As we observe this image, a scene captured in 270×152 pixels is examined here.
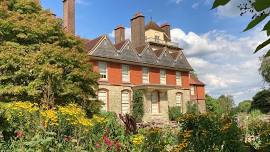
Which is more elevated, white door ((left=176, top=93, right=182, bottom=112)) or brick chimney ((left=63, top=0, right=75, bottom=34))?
brick chimney ((left=63, top=0, right=75, bottom=34))

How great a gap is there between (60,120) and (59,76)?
6308 millimetres

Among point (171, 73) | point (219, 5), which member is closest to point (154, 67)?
point (171, 73)

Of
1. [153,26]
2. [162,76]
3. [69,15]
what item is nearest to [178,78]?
[162,76]

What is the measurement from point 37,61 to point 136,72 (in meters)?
21.1

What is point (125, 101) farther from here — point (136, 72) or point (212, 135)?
point (212, 135)

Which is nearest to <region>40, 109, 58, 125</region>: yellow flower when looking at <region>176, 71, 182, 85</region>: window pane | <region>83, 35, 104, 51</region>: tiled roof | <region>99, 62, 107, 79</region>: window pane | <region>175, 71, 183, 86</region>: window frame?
<region>83, 35, 104, 51</region>: tiled roof

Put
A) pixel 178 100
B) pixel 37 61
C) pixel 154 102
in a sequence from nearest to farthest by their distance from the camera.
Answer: pixel 37 61
pixel 154 102
pixel 178 100

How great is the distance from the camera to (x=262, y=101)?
125 feet

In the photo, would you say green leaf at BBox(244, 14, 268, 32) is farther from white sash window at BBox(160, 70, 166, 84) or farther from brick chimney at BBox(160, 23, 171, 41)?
brick chimney at BBox(160, 23, 171, 41)

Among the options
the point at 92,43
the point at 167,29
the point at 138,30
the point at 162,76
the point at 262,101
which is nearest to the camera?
the point at 92,43

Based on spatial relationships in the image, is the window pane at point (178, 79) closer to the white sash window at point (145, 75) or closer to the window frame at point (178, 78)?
the window frame at point (178, 78)

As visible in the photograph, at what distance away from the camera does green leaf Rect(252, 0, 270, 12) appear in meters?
0.72

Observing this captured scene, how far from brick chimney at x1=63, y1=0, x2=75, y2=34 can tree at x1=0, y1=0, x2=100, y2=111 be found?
617 inches

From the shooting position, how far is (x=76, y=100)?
54.5ft
